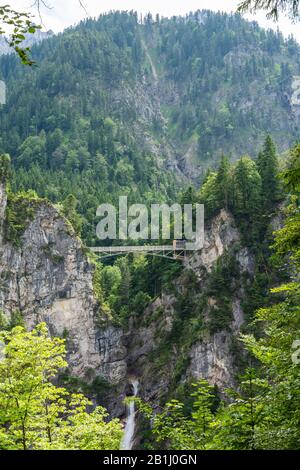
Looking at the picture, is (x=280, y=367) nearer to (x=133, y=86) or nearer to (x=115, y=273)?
(x=115, y=273)

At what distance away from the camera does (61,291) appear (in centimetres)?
5975

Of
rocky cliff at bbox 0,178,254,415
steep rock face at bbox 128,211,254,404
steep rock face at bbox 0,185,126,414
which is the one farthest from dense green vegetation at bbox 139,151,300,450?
steep rock face at bbox 0,185,126,414

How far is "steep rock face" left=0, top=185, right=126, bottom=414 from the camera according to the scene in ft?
185

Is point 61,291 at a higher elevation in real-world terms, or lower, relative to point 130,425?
higher

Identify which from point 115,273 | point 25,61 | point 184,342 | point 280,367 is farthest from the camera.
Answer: point 115,273

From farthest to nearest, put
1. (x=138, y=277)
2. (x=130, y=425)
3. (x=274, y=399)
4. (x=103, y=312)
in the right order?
(x=138, y=277), (x=103, y=312), (x=130, y=425), (x=274, y=399)

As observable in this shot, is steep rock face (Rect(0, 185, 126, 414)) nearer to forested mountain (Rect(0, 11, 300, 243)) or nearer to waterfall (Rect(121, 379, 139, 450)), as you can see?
waterfall (Rect(121, 379, 139, 450))

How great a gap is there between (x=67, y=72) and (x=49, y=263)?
11650cm

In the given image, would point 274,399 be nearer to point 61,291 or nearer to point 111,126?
point 61,291

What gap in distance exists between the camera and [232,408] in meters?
10.7

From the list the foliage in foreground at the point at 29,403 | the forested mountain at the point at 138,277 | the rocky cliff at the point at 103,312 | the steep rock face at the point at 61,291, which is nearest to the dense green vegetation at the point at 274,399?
the forested mountain at the point at 138,277

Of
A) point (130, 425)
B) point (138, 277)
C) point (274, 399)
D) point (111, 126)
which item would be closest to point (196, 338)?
point (130, 425)

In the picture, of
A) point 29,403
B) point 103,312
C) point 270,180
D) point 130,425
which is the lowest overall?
point 130,425

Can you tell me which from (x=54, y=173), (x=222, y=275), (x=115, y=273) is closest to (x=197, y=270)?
(x=222, y=275)
